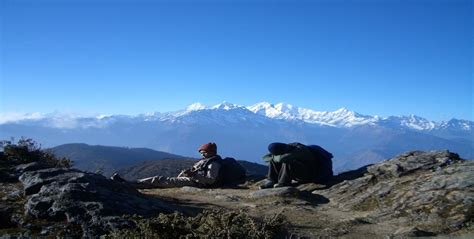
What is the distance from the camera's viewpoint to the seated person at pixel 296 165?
50.5 feet

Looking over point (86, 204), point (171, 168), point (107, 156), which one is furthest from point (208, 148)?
point (107, 156)

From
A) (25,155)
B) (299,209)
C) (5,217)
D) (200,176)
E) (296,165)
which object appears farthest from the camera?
(25,155)

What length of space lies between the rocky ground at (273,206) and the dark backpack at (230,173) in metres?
1.11

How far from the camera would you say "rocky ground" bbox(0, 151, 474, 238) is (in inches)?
264

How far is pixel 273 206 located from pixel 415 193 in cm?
339

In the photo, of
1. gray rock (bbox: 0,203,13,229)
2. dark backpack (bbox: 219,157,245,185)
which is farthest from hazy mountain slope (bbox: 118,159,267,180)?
gray rock (bbox: 0,203,13,229)

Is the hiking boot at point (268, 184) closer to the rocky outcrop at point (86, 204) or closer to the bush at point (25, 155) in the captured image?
the rocky outcrop at point (86, 204)

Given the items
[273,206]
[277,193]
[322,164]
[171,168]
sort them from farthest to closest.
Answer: [171,168], [322,164], [277,193], [273,206]

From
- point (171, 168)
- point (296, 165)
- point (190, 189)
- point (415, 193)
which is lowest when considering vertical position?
point (190, 189)

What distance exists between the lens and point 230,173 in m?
17.5

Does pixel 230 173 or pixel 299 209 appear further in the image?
pixel 230 173

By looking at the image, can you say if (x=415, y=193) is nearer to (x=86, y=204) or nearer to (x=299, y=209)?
(x=299, y=209)

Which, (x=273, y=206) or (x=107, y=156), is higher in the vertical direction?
(x=107, y=156)

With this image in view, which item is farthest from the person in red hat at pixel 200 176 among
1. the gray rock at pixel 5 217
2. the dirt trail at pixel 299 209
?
the gray rock at pixel 5 217
